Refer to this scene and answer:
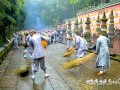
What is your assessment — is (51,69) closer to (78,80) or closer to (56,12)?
(78,80)

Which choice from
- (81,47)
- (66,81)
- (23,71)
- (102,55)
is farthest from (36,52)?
(81,47)

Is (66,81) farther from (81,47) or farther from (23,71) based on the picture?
(81,47)

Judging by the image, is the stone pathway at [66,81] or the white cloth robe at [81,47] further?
the white cloth robe at [81,47]

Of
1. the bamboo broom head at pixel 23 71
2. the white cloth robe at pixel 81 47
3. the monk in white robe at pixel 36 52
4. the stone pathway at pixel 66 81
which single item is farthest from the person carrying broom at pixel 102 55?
the white cloth robe at pixel 81 47

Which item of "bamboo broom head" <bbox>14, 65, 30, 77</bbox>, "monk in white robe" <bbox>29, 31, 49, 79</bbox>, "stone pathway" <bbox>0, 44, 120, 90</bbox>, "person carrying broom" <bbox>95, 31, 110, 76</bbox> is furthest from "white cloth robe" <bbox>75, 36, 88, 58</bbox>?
"bamboo broom head" <bbox>14, 65, 30, 77</bbox>

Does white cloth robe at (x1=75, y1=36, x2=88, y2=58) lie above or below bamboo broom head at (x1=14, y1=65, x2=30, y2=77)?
above

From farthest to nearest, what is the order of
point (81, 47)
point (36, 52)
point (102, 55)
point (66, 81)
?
point (81, 47)
point (102, 55)
point (36, 52)
point (66, 81)

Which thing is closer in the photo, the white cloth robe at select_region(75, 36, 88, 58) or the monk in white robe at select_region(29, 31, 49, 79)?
the monk in white robe at select_region(29, 31, 49, 79)

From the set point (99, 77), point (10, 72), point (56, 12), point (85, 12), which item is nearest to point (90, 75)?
point (99, 77)

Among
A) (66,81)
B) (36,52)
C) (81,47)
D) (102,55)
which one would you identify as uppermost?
(36,52)

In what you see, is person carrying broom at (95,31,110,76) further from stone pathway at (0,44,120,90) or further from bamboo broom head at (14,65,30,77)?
bamboo broom head at (14,65,30,77)

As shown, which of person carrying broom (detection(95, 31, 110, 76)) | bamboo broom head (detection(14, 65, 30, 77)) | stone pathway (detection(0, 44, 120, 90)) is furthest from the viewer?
person carrying broom (detection(95, 31, 110, 76))

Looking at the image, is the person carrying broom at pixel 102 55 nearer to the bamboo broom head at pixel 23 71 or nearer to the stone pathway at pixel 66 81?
the stone pathway at pixel 66 81

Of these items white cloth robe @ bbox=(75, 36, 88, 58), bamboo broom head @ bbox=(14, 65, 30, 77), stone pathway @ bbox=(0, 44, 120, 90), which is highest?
white cloth robe @ bbox=(75, 36, 88, 58)
